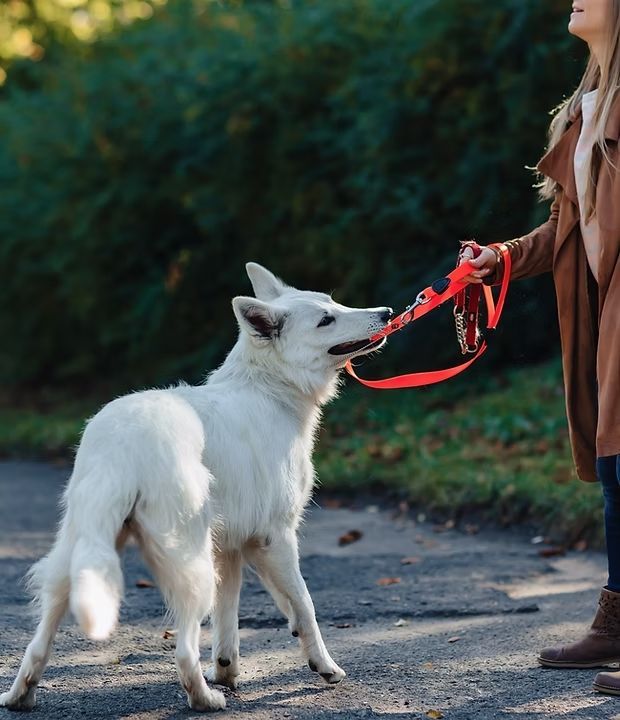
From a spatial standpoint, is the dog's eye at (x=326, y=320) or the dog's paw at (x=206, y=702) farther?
the dog's eye at (x=326, y=320)

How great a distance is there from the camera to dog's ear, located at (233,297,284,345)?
4758mm

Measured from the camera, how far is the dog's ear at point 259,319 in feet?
15.6

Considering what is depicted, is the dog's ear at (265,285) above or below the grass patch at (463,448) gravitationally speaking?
above

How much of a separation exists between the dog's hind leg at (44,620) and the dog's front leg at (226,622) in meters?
0.72

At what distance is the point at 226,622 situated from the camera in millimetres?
4699

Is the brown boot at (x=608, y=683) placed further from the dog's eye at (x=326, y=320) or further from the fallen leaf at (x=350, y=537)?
the fallen leaf at (x=350, y=537)

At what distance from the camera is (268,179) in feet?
45.4

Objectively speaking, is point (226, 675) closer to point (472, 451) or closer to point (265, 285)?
point (265, 285)

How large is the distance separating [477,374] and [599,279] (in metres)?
7.72

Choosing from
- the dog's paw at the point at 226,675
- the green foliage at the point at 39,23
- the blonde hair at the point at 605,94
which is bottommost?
the dog's paw at the point at 226,675

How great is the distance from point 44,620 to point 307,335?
5.34 feet

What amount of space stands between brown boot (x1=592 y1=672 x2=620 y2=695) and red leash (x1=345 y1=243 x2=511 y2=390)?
4.64ft

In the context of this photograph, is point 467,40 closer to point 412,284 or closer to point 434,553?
point 412,284

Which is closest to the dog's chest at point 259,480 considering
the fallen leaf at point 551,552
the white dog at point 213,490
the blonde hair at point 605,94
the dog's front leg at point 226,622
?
the white dog at point 213,490
